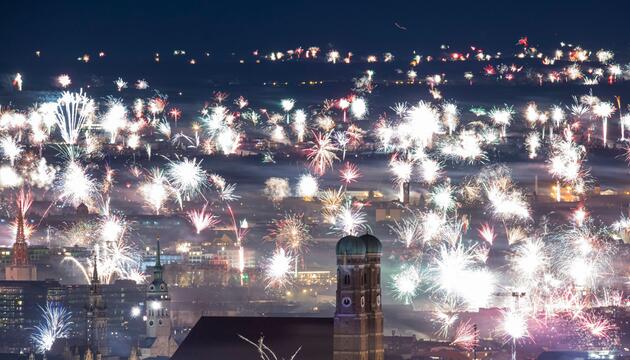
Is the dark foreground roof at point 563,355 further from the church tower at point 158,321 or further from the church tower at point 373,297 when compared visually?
the church tower at point 373,297

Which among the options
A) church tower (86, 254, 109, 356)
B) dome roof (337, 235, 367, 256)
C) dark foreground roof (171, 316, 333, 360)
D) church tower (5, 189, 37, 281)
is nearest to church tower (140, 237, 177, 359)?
church tower (86, 254, 109, 356)

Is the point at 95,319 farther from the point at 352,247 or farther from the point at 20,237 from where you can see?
the point at 20,237

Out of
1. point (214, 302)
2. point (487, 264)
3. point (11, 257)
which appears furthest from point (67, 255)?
point (487, 264)

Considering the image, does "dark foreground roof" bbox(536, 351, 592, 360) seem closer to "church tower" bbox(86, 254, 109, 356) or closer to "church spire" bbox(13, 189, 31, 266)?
"church tower" bbox(86, 254, 109, 356)

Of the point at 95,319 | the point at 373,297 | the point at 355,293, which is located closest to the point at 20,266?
the point at 95,319

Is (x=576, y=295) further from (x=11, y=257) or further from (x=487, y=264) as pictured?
(x=11, y=257)

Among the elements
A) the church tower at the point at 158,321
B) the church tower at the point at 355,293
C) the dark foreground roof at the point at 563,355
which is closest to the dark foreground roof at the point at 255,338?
the church tower at the point at 355,293

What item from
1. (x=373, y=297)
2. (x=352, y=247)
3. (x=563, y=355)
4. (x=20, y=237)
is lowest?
(x=563, y=355)
